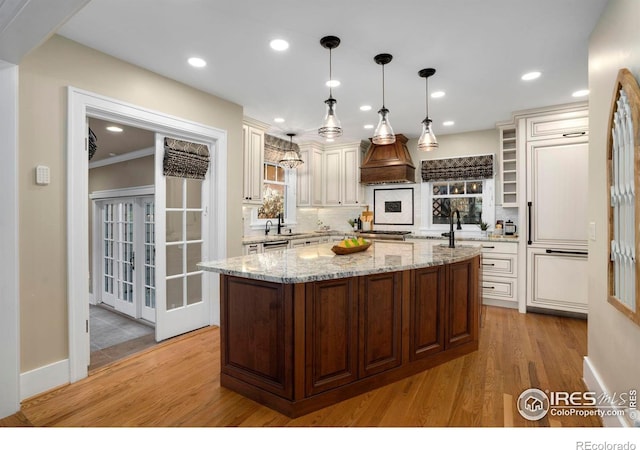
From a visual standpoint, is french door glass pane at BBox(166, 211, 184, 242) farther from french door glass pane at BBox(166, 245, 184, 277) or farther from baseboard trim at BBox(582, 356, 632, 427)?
baseboard trim at BBox(582, 356, 632, 427)

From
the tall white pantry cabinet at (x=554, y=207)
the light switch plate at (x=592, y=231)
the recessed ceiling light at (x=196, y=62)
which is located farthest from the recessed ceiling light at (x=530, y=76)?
the recessed ceiling light at (x=196, y=62)

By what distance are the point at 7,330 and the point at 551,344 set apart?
4272mm

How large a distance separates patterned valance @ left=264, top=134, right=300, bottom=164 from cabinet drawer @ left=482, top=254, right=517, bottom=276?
3388mm

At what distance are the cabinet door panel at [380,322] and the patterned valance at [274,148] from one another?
11.3ft

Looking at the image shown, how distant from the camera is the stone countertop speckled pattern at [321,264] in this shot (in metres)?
2.02

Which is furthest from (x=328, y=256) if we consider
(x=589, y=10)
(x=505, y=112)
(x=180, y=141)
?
(x=505, y=112)

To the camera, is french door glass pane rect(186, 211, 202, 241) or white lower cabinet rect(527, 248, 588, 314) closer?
french door glass pane rect(186, 211, 202, 241)

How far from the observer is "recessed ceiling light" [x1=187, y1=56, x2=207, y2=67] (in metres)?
2.86

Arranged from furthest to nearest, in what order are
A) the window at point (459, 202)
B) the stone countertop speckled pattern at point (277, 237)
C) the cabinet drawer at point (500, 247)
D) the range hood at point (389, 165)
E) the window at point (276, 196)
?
the window at point (276, 196)
the range hood at point (389, 165)
the window at point (459, 202)
the cabinet drawer at point (500, 247)
the stone countertop speckled pattern at point (277, 237)

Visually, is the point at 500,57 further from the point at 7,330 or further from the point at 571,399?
the point at 7,330

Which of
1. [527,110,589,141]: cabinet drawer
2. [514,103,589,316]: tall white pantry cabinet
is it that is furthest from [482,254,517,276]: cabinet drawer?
[527,110,589,141]: cabinet drawer

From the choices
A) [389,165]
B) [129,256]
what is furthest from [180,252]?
[389,165]

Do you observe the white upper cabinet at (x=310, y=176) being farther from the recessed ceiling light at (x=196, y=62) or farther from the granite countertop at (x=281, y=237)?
the recessed ceiling light at (x=196, y=62)
